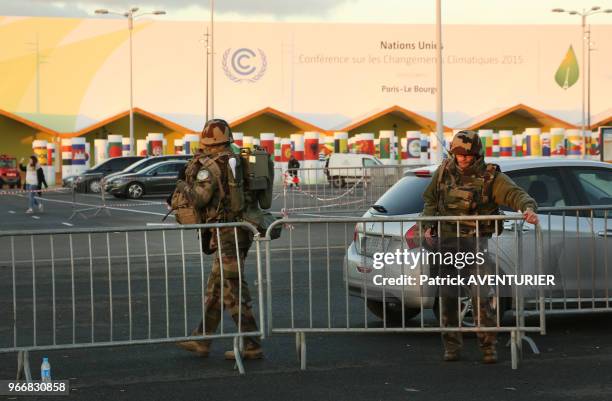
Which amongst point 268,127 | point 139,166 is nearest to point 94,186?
point 139,166

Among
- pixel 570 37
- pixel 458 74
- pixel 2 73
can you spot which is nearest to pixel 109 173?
pixel 2 73

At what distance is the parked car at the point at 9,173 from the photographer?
5860 cm

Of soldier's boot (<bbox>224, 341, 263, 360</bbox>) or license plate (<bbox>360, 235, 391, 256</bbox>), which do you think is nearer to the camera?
soldier's boot (<bbox>224, 341, 263, 360</bbox>)

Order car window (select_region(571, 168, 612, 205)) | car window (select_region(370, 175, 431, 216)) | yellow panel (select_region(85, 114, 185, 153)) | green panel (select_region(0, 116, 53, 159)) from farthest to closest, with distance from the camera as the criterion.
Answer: yellow panel (select_region(85, 114, 185, 153)) < green panel (select_region(0, 116, 53, 159)) < car window (select_region(571, 168, 612, 205)) < car window (select_region(370, 175, 431, 216))

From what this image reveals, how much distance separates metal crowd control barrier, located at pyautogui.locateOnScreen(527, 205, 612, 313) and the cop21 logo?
202 feet

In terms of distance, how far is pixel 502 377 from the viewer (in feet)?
26.7

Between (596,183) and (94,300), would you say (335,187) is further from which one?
(94,300)

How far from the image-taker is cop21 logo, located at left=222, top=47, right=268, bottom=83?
70.8 m

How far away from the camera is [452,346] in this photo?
28.8 ft

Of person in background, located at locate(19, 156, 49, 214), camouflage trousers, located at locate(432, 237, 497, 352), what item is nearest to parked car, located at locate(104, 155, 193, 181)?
person in background, located at locate(19, 156, 49, 214)

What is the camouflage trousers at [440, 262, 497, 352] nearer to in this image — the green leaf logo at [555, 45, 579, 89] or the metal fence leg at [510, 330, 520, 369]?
the metal fence leg at [510, 330, 520, 369]

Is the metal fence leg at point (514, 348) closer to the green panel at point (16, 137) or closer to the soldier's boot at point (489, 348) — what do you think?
the soldier's boot at point (489, 348)

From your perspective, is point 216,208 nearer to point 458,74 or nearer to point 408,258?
point 408,258

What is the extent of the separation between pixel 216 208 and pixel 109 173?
130 ft
